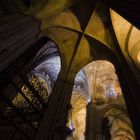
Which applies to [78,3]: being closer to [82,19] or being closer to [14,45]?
[82,19]

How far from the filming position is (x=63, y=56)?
31.3ft

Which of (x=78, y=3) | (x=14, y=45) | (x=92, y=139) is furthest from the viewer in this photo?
(x=92, y=139)

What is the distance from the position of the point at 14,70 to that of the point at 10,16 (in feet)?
6.05

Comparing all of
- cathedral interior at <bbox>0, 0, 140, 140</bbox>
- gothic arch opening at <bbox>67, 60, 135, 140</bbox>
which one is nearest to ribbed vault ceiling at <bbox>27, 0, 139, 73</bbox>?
cathedral interior at <bbox>0, 0, 140, 140</bbox>

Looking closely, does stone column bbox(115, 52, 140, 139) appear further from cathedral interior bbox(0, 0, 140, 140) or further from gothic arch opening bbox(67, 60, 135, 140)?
gothic arch opening bbox(67, 60, 135, 140)

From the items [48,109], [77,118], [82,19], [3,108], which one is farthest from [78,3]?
[77,118]

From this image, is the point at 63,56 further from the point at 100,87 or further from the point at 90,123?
the point at 100,87

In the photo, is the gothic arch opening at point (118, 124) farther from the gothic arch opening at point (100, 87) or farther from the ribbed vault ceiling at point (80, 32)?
the ribbed vault ceiling at point (80, 32)

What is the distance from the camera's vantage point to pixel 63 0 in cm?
855

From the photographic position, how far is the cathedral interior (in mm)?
6547

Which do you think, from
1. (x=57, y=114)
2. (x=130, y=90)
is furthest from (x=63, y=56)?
(x=130, y=90)

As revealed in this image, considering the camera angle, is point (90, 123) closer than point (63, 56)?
No

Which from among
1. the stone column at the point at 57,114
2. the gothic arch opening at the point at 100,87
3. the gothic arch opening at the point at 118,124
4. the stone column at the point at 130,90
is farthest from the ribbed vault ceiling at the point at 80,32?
the gothic arch opening at the point at 118,124

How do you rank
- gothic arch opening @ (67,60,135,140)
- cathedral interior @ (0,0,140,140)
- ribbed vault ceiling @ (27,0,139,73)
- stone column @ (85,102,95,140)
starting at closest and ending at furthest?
cathedral interior @ (0,0,140,140) → ribbed vault ceiling @ (27,0,139,73) → stone column @ (85,102,95,140) → gothic arch opening @ (67,60,135,140)
